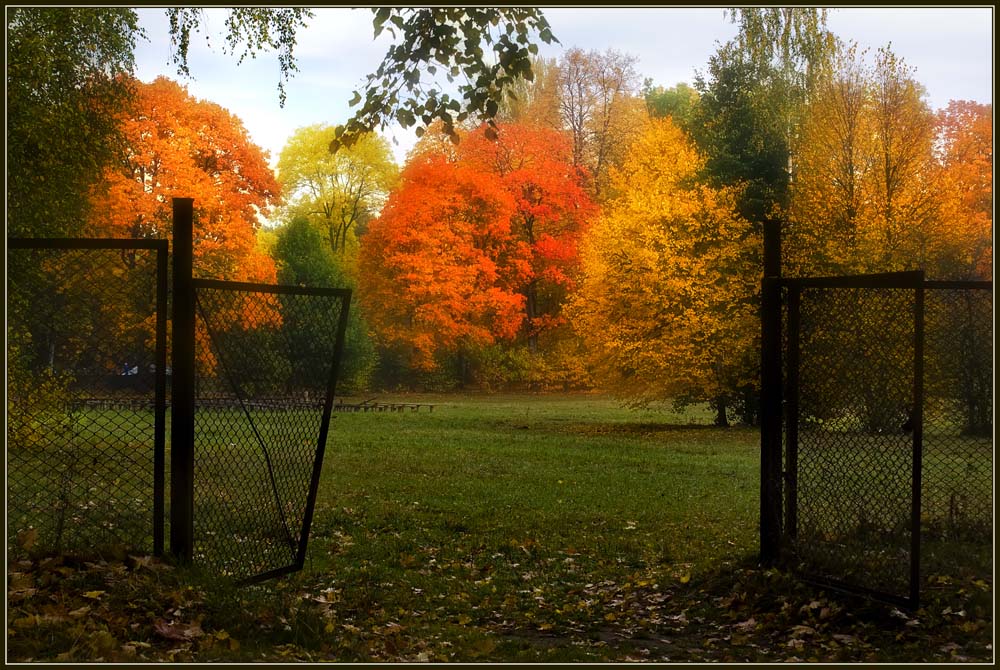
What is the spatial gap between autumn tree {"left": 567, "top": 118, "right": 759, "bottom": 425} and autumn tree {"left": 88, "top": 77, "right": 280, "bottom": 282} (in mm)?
9436

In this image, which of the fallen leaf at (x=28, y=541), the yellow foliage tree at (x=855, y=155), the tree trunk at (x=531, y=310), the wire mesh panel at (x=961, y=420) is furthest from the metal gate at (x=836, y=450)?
the tree trunk at (x=531, y=310)

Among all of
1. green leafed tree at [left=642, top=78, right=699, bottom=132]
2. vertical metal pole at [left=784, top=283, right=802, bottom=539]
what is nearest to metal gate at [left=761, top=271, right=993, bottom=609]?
vertical metal pole at [left=784, top=283, right=802, bottom=539]

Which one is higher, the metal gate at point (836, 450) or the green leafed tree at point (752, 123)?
the green leafed tree at point (752, 123)

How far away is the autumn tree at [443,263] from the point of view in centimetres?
3247

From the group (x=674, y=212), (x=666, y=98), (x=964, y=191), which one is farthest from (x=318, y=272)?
(x=964, y=191)

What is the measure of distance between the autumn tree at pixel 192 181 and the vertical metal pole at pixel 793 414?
58.0ft

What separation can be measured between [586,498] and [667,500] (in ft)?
3.84

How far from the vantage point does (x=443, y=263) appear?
3234 cm

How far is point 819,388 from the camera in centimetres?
748

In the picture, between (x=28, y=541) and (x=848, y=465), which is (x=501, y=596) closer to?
(x=848, y=465)

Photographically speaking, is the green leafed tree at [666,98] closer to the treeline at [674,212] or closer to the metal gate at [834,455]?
the treeline at [674,212]

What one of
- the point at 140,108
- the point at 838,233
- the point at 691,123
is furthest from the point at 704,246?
the point at 140,108

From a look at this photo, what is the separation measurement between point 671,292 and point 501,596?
15.1 meters

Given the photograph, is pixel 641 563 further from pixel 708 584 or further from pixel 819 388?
pixel 819 388
